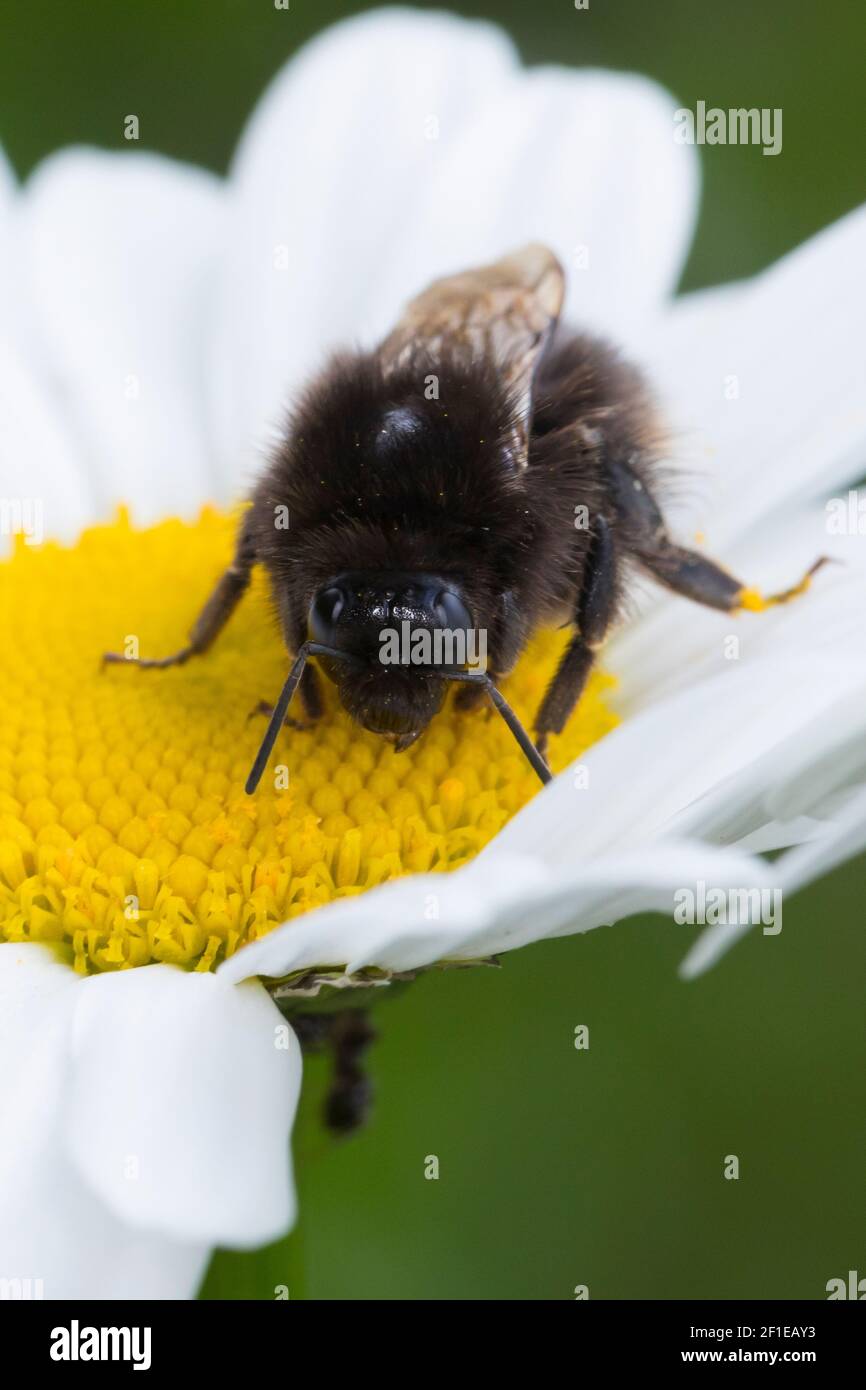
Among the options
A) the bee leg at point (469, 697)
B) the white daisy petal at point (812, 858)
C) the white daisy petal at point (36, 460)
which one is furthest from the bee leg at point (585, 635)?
the white daisy petal at point (36, 460)

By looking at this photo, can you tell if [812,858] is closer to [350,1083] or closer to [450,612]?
[450,612]

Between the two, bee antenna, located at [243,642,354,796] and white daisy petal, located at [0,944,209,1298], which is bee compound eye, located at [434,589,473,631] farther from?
white daisy petal, located at [0,944,209,1298]

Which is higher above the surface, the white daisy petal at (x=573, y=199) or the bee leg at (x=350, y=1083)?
the white daisy petal at (x=573, y=199)

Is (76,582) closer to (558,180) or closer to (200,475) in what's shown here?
(200,475)

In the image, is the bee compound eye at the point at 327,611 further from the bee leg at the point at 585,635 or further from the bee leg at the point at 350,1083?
the bee leg at the point at 350,1083

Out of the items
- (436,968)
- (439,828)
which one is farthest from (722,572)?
(436,968)

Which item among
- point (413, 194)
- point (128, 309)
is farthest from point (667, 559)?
point (128, 309)
